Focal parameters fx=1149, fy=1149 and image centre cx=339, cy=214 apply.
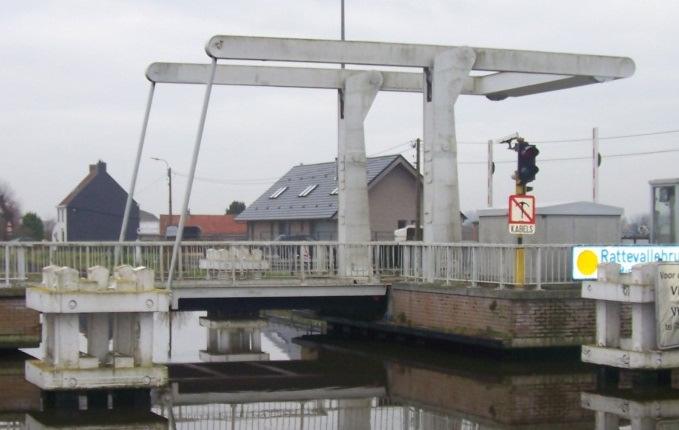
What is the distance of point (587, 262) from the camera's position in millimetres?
22422

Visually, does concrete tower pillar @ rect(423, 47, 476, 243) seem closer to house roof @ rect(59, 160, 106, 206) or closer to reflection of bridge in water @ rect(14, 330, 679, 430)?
reflection of bridge in water @ rect(14, 330, 679, 430)

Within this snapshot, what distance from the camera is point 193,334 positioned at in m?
32.0

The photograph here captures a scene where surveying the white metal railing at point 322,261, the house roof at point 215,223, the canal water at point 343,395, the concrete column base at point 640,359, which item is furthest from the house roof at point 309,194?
the house roof at point 215,223

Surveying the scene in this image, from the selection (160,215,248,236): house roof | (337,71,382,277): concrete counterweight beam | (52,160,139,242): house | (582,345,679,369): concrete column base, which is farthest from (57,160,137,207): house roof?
(582,345,679,369): concrete column base

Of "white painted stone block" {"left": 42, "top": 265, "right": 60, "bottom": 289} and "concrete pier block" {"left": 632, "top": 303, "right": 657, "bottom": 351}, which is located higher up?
"white painted stone block" {"left": 42, "top": 265, "right": 60, "bottom": 289}

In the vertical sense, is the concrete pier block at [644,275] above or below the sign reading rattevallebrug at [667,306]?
above

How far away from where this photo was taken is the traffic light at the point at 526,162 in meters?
19.9

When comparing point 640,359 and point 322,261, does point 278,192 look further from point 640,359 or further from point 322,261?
point 640,359

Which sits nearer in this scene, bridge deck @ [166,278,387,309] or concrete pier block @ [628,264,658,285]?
concrete pier block @ [628,264,658,285]

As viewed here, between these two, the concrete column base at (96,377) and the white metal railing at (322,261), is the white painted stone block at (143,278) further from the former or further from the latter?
the white metal railing at (322,261)

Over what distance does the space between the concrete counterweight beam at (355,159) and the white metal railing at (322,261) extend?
33.0 inches

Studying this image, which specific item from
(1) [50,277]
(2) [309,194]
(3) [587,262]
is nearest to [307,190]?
(2) [309,194]

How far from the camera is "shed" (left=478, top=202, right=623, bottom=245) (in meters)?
25.5

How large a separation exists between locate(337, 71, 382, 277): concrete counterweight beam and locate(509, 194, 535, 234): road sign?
8.34 m
